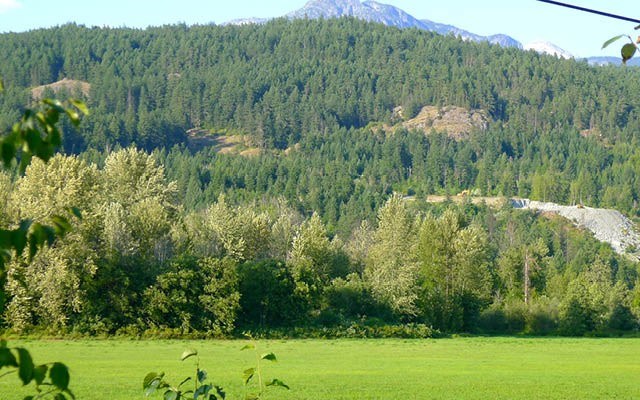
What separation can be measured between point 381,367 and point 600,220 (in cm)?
11645

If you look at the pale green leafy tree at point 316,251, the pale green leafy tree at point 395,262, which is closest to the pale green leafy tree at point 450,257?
the pale green leafy tree at point 395,262

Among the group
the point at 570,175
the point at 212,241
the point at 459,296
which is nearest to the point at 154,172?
the point at 212,241

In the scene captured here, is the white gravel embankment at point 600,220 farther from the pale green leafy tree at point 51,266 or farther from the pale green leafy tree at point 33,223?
the pale green leafy tree at point 33,223

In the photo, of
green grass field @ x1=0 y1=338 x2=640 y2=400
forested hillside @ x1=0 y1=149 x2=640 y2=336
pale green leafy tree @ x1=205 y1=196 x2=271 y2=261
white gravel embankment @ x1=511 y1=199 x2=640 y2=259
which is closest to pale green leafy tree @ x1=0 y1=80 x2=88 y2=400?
green grass field @ x1=0 y1=338 x2=640 y2=400

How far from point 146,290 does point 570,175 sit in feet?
453

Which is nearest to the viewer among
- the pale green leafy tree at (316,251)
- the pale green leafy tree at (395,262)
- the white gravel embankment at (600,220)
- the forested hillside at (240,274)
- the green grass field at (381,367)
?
the green grass field at (381,367)

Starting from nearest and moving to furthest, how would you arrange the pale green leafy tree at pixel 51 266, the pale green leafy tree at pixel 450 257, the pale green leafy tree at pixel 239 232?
the pale green leafy tree at pixel 51 266 → the pale green leafy tree at pixel 239 232 → the pale green leafy tree at pixel 450 257

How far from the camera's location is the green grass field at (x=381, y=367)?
2825cm

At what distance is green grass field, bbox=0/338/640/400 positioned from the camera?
2825 centimetres

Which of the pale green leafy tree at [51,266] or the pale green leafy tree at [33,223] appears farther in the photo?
the pale green leafy tree at [51,266]

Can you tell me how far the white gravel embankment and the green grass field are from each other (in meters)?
84.3

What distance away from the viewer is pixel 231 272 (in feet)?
179

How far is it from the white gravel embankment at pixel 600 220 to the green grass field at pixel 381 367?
8432 cm

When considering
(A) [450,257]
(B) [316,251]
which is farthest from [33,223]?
(A) [450,257]
